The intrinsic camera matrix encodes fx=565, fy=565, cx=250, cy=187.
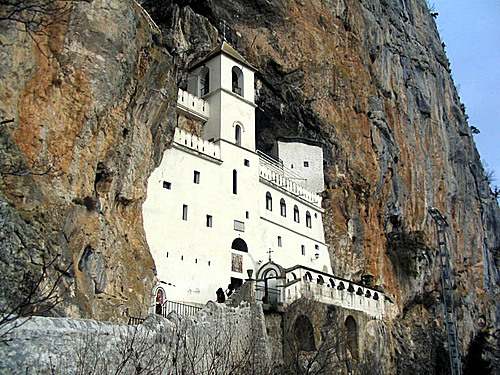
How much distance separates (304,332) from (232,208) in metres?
7.40

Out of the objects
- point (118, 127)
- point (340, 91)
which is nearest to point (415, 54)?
point (340, 91)

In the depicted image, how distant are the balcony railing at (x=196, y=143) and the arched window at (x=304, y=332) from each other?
30.8 feet

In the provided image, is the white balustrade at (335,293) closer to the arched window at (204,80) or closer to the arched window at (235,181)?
the arched window at (235,181)

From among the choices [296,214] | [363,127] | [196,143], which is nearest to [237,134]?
[196,143]

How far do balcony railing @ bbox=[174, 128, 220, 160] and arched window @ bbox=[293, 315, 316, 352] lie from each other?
938 cm

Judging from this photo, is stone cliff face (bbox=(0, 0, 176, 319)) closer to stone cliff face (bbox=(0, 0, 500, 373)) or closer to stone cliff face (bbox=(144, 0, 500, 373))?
stone cliff face (bbox=(0, 0, 500, 373))

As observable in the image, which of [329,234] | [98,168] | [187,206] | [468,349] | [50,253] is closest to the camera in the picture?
[50,253]

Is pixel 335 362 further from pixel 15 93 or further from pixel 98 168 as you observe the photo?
pixel 15 93

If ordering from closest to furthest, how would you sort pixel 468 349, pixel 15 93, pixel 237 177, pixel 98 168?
pixel 15 93 < pixel 98 168 < pixel 237 177 < pixel 468 349

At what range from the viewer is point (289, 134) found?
1474 inches

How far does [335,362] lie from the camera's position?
24.9 metres

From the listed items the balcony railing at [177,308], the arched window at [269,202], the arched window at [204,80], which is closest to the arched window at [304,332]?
the balcony railing at [177,308]

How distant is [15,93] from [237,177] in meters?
15.9

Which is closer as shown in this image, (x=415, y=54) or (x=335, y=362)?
(x=335, y=362)
